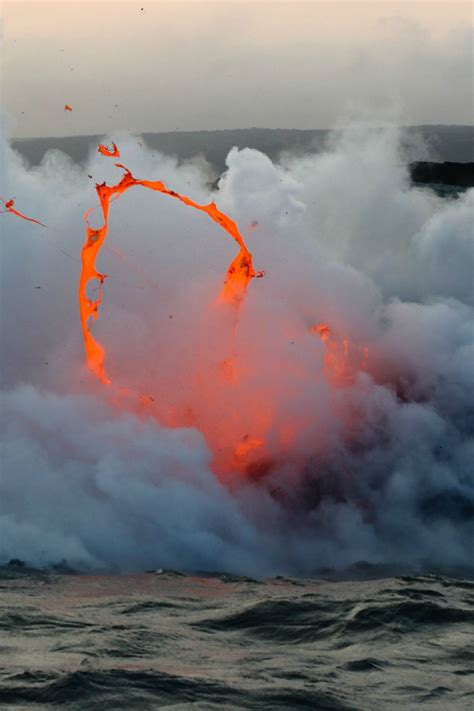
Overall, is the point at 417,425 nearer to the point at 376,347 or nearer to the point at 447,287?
the point at 376,347

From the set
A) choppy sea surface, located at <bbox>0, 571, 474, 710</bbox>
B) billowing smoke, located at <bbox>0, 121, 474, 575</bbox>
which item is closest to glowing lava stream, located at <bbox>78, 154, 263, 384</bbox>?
billowing smoke, located at <bbox>0, 121, 474, 575</bbox>

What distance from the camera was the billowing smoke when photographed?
20.9 m

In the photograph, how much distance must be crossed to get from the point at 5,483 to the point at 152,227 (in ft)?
25.6

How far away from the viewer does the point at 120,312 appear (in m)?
25.6

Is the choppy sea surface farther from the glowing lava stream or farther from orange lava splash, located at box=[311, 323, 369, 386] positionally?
orange lava splash, located at box=[311, 323, 369, 386]

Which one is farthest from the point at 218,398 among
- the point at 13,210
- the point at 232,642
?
the point at 232,642

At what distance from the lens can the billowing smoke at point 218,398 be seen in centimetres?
2094

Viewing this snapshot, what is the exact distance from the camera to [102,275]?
24.4 metres

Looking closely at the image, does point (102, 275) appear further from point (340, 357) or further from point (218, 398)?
point (340, 357)

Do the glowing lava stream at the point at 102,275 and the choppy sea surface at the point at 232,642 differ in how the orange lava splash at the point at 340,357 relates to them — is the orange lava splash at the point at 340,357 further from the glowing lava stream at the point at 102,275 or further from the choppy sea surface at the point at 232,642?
the choppy sea surface at the point at 232,642

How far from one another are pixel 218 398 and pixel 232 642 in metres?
9.30

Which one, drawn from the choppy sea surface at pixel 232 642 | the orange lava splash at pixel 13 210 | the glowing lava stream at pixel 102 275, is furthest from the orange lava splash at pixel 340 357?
the choppy sea surface at pixel 232 642

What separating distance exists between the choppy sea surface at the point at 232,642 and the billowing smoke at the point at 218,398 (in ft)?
5.49

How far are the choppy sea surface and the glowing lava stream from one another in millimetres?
6165
